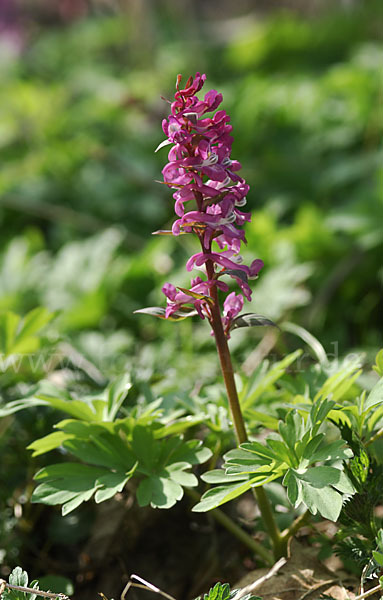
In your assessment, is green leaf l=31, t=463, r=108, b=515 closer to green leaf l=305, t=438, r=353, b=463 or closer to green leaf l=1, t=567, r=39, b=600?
green leaf l=1, t=567, r=39, b=600

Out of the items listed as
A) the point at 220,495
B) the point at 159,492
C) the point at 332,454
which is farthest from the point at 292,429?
the point at 159,492

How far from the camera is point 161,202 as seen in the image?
12.6 feet

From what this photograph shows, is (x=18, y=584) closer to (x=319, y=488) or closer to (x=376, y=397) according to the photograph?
(x=319, y=488)

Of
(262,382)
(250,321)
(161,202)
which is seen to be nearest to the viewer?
(250,321)

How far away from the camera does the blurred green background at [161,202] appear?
8.32 ft

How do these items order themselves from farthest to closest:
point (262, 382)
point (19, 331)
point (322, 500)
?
1. point (19, 331)
2. point (262, 382)
3. point (322, 500)

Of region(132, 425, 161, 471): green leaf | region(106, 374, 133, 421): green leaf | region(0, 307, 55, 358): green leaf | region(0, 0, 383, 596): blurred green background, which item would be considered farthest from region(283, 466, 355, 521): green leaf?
region(0, 307, 55, 358): green leaf

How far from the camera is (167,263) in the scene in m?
3.07

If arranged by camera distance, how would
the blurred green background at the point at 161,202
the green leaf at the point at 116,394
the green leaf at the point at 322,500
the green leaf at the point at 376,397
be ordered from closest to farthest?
1. the green leaf at the point at 322,500
2. the green leaf at the point at 376,397
3. the green leaf at the point at 116,394
4. the blurred green background at the point at 161,202

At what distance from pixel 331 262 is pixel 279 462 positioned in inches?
74.3

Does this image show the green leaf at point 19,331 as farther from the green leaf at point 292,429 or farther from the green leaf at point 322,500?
the green leaf at point 322,500

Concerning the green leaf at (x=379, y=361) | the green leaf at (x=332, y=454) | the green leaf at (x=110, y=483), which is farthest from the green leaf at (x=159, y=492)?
the green leaf at (x=379, y=361)

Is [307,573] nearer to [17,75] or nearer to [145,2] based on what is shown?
[145,2]

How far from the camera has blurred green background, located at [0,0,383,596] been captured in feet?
8.32
